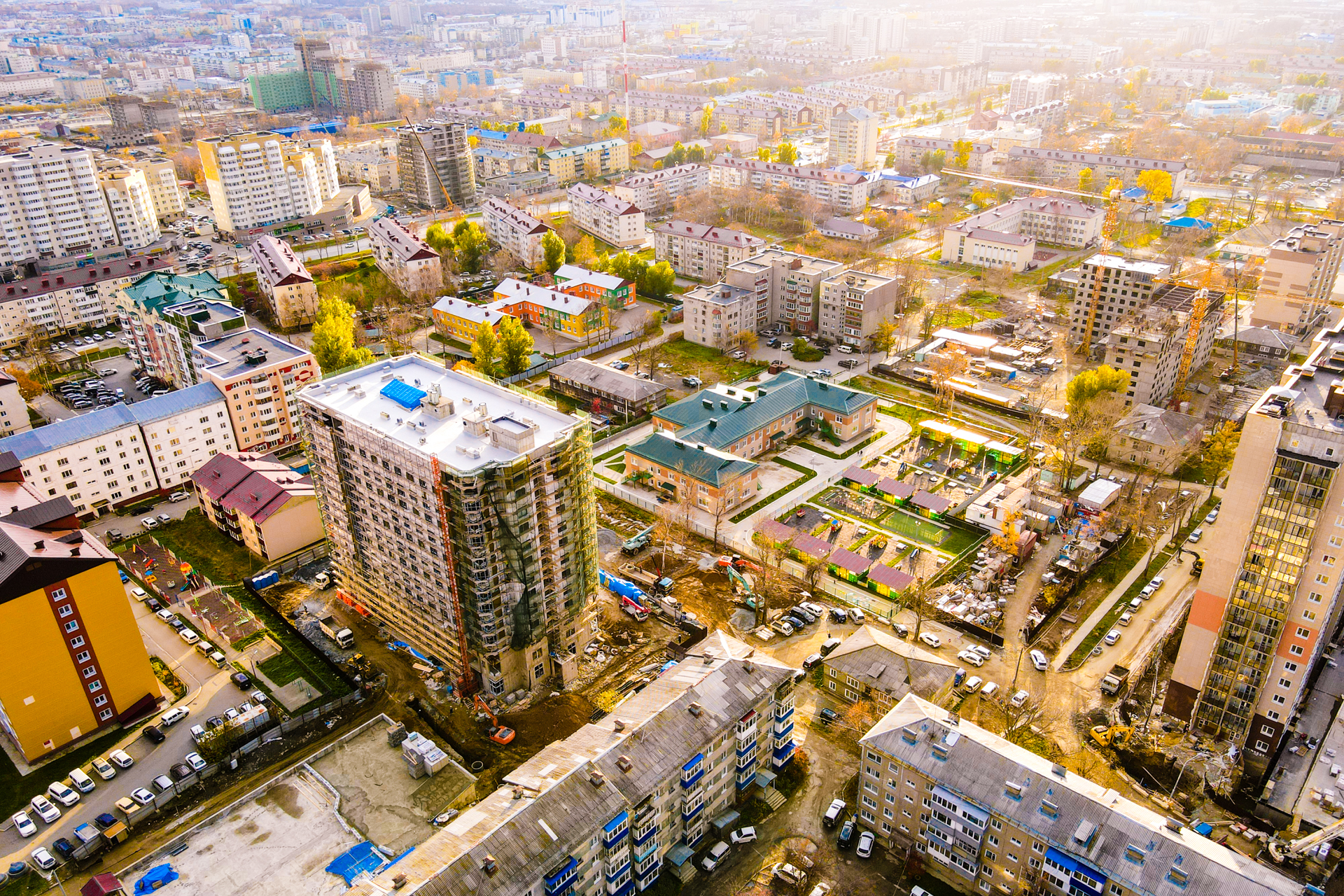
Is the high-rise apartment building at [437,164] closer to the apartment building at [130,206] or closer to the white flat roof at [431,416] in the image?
the apartment building at [130,206]

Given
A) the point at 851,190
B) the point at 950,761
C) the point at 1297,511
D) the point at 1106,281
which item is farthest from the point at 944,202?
the point at 950,761

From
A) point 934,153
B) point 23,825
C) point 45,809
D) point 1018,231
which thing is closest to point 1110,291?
point 1018,231

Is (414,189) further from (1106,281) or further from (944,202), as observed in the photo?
(1106,281)

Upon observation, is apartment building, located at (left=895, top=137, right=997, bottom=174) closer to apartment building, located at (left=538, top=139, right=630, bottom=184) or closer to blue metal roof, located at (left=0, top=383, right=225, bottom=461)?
apartment building, located at (left=538, top=139, right=630, bottom=184)

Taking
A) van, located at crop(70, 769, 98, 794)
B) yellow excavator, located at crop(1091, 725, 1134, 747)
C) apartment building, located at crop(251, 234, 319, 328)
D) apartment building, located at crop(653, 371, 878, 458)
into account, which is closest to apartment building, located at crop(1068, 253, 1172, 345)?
apartment building, located at crop(653, 371, 878, 458)

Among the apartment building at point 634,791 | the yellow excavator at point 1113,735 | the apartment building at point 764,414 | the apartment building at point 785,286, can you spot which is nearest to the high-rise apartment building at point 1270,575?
the yellow excavator at point 1113,735

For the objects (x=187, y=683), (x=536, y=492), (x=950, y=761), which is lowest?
(x=187, y=683)
